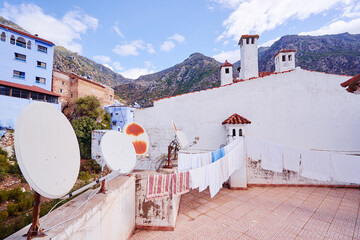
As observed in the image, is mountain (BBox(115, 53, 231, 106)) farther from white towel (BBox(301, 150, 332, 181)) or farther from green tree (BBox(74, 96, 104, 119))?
white towel (BBox(301, 150, 332, 181))

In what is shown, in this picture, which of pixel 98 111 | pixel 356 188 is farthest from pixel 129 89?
pixel 356 188

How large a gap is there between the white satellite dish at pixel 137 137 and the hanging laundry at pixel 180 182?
1.69 metres

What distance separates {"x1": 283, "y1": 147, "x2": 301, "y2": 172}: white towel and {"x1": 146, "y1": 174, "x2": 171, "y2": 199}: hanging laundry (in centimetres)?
539

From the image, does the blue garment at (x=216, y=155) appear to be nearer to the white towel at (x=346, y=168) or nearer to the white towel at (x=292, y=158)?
the white towel at (x=292, y=158)

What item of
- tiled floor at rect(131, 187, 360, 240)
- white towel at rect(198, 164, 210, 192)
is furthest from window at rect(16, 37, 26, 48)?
white towel at rect(198, 164, 210, 192)

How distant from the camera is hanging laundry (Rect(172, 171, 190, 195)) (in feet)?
14.2

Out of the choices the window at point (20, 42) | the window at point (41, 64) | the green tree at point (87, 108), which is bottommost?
the green tree at point (87, 108)

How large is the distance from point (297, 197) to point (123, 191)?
24.1ft

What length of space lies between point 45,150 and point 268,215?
6.51 metres

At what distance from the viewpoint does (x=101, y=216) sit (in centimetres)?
290

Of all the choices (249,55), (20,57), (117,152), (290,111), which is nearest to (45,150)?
(117,152)

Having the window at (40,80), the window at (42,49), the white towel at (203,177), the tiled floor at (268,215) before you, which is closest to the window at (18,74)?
the window at (40,80)

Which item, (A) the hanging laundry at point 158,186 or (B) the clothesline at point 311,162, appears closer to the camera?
(A) the hanging laundry at point 158,186

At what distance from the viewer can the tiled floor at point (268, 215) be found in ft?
14.7
